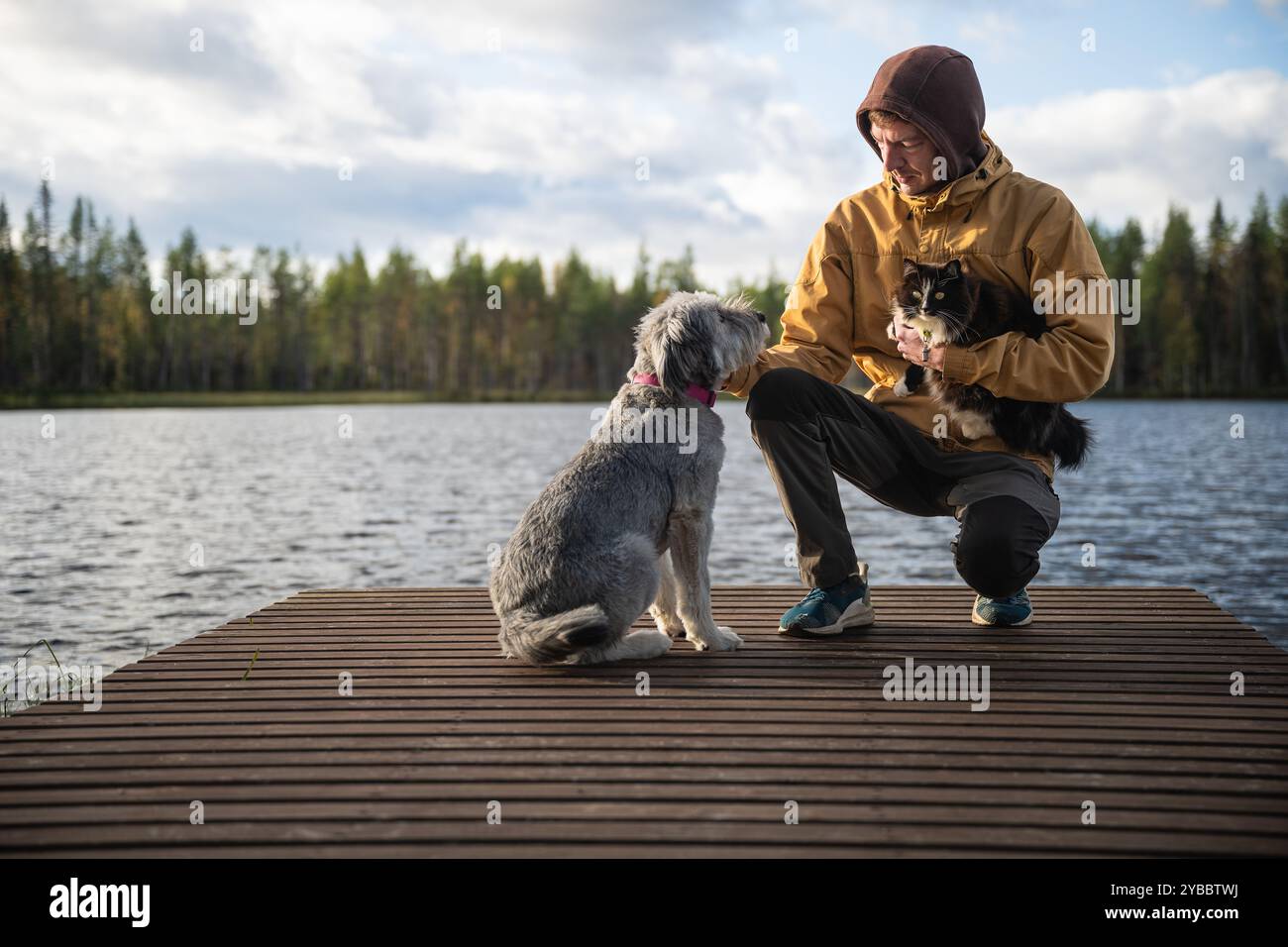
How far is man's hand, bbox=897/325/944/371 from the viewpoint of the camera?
486 centimetres

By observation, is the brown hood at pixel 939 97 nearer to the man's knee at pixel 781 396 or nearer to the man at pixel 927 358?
the man at pixel 927 358

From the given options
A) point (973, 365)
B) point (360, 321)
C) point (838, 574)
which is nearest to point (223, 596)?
point (838, 574)

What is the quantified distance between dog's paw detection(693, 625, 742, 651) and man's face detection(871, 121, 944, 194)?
252cm

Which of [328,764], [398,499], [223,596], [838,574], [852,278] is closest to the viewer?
[328,764]

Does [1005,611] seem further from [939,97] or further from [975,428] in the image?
[939,97]

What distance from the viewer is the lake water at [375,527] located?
1094 centimetres

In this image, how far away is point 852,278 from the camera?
544 cm

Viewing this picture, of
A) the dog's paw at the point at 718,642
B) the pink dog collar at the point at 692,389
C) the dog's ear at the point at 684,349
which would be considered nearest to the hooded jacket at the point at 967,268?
the pink dog collar at the point at 692,389

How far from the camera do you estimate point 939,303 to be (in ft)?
15.8

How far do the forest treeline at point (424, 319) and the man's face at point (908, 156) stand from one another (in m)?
61.6

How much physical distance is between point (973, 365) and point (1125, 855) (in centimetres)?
258

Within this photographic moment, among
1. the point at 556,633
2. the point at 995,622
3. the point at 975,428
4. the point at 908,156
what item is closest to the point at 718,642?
the point at 556,633

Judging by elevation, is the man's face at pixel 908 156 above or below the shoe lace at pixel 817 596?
above
